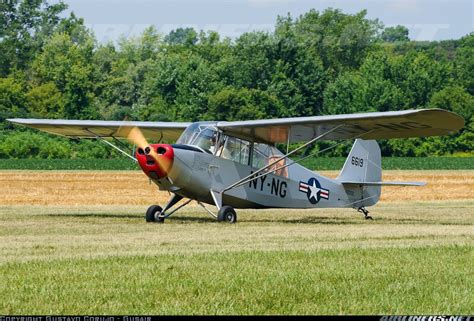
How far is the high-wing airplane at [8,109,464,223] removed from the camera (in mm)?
19969

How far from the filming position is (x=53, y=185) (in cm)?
3819

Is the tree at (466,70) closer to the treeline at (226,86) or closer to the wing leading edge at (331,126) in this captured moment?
the treeline at (226,86)

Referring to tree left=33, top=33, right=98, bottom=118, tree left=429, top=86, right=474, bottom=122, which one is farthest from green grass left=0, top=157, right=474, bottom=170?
tree left=33, top=33, right=98, bottom=118

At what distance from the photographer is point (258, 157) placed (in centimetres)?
2219

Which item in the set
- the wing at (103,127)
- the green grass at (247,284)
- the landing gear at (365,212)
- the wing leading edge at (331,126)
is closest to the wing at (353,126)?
the wing leading edge at (331,126)

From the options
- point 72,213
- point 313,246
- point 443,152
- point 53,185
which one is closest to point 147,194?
point 53,185

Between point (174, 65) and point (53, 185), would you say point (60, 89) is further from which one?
point (53, 185)

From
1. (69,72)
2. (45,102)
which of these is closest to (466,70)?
(69,72)

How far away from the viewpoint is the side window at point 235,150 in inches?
846

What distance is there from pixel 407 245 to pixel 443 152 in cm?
6593

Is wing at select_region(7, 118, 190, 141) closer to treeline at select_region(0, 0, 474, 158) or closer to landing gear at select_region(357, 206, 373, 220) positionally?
landing gear at select_region(357, 206, 373, 220)

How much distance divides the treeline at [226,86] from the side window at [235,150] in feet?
153

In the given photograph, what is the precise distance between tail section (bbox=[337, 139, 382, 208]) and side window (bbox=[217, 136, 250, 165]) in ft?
10.3

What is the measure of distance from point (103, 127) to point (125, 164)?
37.4 metres
